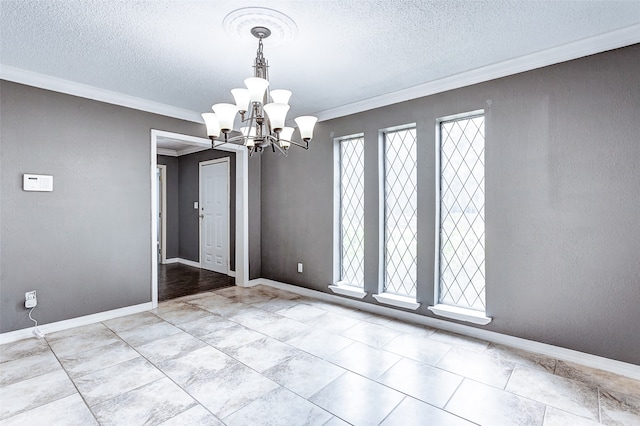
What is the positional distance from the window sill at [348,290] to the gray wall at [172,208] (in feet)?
13.8

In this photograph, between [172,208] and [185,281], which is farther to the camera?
[172,208]

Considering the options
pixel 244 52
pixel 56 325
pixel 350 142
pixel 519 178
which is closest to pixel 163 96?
pixel 244 52

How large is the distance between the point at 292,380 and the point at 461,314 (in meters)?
1.68

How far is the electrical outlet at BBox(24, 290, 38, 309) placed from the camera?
2932 millimetres

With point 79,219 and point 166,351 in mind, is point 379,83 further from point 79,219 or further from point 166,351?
point 79,219

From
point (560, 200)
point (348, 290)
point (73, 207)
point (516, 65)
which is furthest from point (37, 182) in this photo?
point (560, 200)

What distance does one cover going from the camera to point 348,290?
384cm

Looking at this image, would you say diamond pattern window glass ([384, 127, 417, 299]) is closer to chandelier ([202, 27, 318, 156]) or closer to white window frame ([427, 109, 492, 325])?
white window frame ([427, 109, 492, 325])

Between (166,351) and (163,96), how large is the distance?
258 centimetres

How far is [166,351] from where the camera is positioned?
8.62ft

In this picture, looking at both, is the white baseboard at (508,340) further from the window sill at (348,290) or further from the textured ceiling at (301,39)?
the textured ceiling at (301,39)

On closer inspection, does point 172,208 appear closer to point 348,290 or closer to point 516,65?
point 348,290

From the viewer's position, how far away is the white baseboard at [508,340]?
2.29 metres

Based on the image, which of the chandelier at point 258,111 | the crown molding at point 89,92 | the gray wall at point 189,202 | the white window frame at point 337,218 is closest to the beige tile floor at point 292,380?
the white window frame at point 337,218
